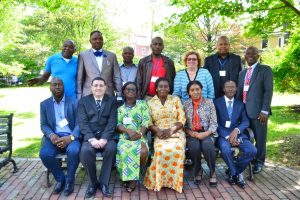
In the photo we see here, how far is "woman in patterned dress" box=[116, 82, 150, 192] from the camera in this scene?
191 inches

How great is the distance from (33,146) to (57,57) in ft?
9.02

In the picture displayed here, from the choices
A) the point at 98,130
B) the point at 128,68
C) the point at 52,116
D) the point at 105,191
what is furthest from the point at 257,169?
the point at 52,116

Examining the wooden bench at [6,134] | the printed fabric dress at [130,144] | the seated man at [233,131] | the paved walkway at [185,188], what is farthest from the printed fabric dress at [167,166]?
the wooden bench at [6,134]

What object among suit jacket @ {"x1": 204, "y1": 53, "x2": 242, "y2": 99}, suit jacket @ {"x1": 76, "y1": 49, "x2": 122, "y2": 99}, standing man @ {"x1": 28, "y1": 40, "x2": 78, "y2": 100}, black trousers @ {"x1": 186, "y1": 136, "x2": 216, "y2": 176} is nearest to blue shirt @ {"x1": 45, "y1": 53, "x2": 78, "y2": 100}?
standing man @ {"x1": 28, "y1": 40, "x2": 78, "y2": 100}

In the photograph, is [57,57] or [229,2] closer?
[57,57]

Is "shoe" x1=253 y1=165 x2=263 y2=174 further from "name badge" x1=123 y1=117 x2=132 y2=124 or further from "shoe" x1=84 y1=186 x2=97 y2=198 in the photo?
"shoe" x1=84 y1=186 x2=97 y2=198

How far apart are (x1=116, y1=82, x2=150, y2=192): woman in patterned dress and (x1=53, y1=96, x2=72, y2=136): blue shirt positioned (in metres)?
0.86

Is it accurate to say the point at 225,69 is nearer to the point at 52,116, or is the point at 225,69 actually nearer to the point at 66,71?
the point at 66,71

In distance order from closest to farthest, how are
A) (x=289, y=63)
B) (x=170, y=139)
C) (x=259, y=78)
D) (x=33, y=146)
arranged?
(x=170, y=139)
(x=259, y=78)
(x=33, y=146)
(x=289, y=63)

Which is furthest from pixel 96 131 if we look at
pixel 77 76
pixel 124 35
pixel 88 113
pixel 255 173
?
pixel 124 35

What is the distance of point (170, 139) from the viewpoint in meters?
5.14

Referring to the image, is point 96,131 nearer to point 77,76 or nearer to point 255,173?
point 77,76

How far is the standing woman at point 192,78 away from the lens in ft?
18.6

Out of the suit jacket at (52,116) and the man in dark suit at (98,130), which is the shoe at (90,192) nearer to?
the man in dark suit at (98,130)
